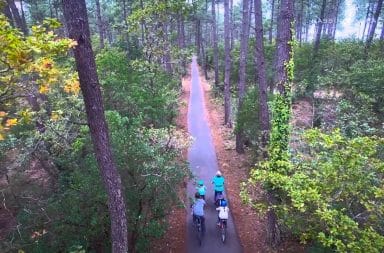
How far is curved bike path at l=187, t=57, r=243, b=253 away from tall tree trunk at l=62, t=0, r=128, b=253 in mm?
4464

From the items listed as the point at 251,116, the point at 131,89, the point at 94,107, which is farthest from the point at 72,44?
the point at 251,116

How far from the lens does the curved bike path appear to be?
36.3ft

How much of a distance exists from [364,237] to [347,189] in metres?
1.14

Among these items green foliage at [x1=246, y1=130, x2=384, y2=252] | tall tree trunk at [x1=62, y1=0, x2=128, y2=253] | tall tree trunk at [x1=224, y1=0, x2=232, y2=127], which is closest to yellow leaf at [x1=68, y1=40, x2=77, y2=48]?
tall tree trunk at [x1=62, y1=0, x2=128, y2=253]

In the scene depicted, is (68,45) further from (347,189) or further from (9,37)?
(347,189)

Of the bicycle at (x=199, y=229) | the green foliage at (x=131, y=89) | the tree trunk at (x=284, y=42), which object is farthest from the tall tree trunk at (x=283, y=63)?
the green foliage at (x=131, y=89)

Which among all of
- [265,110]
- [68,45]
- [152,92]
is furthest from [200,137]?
[68,45]

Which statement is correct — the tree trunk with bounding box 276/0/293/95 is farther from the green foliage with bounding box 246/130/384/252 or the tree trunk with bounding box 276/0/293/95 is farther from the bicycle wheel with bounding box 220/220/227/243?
the bicycle wheel with bounding box 220/220/227/243

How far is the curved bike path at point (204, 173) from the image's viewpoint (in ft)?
36.3

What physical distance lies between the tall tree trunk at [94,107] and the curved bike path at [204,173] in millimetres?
4464

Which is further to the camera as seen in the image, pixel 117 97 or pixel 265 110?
pixel 117 97

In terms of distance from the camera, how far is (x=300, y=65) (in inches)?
1016

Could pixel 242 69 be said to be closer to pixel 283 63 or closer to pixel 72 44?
pixel 283 63

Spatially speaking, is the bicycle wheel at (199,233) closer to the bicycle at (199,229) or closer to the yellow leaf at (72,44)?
the bicycle at (199,229)
